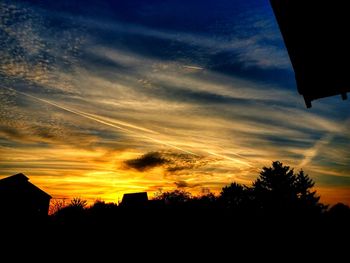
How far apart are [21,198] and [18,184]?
2448mm

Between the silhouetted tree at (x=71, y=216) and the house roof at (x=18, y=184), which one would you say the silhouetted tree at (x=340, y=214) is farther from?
the house roof at (x=18, y=184)

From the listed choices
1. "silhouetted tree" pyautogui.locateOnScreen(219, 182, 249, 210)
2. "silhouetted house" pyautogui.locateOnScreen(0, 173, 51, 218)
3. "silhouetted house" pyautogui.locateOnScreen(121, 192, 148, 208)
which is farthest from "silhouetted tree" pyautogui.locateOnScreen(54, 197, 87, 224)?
"silhouetted tree" pyautogui.locateOnScreen(219, 182, 249, 210)

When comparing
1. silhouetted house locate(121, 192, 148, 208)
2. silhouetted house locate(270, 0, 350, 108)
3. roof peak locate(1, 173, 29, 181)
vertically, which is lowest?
silhouetted house locate(270, 0, 350, 108)

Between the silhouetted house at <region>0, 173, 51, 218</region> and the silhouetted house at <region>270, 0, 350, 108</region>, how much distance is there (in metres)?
45.5

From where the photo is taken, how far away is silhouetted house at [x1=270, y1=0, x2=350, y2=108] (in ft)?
7.93

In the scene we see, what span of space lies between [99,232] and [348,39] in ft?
75.6

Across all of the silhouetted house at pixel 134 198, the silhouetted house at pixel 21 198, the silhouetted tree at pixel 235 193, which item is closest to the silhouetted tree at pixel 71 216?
the silhouetted house at pixel 21 198

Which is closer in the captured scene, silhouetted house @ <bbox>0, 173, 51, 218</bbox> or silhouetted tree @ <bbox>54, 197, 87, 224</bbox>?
silhouetted tree @ <bbox>54, 197, 87, 224</bbox>

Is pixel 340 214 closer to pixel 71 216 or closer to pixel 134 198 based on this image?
pixel 71 216

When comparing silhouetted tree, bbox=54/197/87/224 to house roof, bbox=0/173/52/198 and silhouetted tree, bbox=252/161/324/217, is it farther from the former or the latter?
silhouetted tree, bbox=252/161/324/217

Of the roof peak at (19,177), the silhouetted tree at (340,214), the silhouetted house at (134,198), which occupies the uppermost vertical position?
the roof peak at (19,177)

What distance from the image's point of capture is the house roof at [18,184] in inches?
1565

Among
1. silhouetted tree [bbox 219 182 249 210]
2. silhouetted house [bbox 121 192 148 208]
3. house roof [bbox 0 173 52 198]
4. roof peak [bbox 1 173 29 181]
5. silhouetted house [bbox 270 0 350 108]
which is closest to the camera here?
silhouetted house [bbox 270 0 350 108]

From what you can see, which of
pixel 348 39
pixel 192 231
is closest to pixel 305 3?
pixel 348 39
